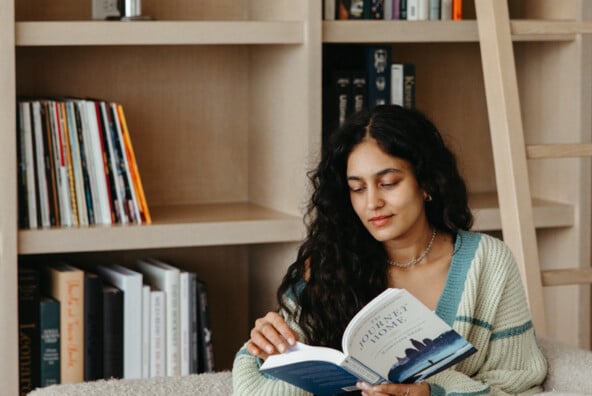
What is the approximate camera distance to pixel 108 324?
2.04 m

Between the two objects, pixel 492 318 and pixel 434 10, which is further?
pixel 434 10

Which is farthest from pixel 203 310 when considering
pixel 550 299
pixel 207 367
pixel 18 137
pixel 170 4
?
pixel 550 299

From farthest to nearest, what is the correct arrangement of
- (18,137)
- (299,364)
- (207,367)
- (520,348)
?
(207,367), (18,137), (520,348), (299,364)

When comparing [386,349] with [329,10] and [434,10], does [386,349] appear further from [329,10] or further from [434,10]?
[434,10]

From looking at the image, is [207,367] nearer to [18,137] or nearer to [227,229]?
[227,229]

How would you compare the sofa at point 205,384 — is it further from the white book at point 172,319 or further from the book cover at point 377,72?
the book cover at point 377,72

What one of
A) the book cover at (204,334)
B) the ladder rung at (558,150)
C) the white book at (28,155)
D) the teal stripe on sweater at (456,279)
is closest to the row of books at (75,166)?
the white book at (28,155)

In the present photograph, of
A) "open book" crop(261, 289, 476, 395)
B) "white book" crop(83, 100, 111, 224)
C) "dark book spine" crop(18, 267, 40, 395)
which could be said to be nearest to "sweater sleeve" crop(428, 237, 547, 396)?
"open book" crop(261, 289, 476, 395)

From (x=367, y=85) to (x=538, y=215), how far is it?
18.1 inches

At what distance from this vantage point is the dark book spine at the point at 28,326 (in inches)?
78.7

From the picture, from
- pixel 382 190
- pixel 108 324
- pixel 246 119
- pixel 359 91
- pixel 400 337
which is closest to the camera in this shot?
pixel 400 337

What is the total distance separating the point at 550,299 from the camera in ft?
7.87

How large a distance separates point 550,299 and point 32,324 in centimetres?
115

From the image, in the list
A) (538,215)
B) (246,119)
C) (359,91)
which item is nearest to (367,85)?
(359,91)
